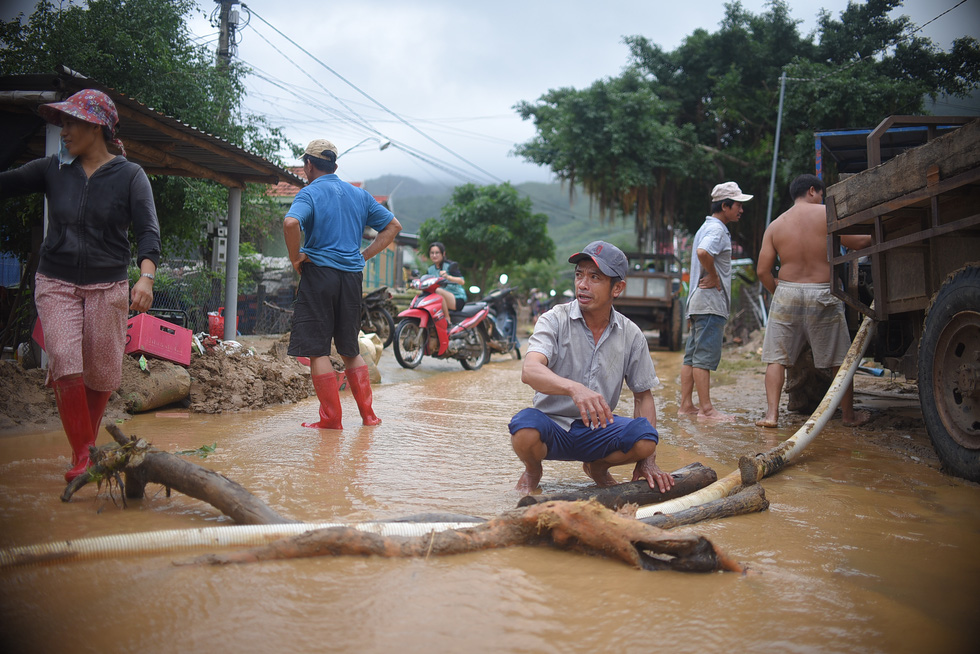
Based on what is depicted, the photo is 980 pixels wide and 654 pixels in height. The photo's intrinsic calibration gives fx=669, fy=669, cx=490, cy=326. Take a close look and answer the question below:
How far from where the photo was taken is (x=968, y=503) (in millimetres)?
3021

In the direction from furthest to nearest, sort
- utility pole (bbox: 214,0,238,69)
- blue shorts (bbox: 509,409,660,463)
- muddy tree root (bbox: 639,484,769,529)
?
utility pole (bbox: 214,0,238,69), blue shorts (bbox: 509,409,660,463), muddy tree root (bbox: 639,484,769,529)

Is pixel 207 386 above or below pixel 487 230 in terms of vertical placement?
below

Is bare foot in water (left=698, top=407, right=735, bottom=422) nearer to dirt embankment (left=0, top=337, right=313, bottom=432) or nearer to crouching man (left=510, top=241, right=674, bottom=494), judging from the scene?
crouching man (left=510, top=241, right=674, bottom=494)

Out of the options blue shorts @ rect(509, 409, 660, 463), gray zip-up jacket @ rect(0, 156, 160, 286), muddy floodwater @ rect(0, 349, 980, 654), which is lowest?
muddy floodwater @ rect(0, 349, 980, 654)

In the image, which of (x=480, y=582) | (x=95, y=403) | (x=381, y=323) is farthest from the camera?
(x=381, y=323)

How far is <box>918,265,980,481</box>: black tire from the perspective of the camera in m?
3.32

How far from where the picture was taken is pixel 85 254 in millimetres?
2959

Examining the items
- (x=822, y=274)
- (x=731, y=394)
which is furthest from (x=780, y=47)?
(x=822, y=274)

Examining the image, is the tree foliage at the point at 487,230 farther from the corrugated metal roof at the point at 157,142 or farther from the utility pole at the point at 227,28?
the corrugated metal roof at the point at 157,142

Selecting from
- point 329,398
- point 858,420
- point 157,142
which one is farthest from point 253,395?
point 858,420

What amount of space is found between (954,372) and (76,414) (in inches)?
Result: 170

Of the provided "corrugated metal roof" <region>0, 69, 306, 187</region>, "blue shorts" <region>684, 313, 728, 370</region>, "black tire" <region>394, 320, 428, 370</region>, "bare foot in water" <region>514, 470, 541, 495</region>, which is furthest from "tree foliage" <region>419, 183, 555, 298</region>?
"bare foot in water" <region>514, 470, 541, 495</region>

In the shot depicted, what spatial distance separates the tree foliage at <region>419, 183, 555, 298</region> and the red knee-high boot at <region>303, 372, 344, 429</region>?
27137 millimetres

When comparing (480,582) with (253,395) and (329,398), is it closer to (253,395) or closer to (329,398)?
(329,398)
